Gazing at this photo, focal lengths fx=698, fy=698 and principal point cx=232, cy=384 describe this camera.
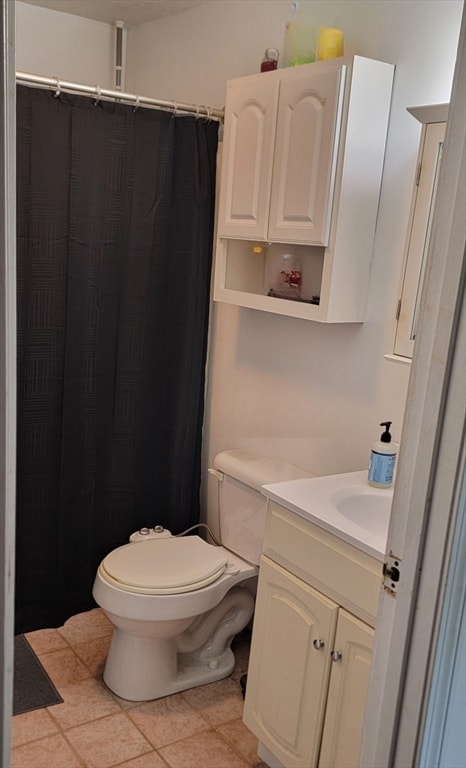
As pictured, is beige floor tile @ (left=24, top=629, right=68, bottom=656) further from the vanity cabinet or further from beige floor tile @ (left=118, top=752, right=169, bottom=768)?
the vanity cabinet

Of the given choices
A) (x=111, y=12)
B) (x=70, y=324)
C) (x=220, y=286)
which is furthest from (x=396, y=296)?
(x=111, y=12)

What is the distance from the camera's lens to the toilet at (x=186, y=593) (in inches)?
85.5

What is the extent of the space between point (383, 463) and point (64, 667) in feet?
4.37

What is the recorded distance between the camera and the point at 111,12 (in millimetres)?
2783

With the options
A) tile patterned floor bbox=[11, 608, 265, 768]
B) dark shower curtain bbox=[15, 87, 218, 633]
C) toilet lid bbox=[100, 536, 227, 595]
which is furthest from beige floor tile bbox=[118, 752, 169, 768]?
dark shower curtain bbox=[15, 87, 218, 633]

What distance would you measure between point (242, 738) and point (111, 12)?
2695 millimetres

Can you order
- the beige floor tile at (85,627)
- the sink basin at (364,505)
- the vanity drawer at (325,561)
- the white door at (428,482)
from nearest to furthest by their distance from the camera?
the white door at (428,482), the vanity drawer at (325,561), the sink basin at (364,505), the beige floor tile at (85,627)

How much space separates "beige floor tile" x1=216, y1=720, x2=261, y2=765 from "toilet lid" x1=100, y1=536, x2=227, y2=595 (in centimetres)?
44

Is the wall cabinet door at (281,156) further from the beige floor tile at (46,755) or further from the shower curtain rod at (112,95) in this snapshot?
the beige floor tile at (46,755)

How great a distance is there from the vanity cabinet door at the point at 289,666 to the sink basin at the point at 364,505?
24 centimetres

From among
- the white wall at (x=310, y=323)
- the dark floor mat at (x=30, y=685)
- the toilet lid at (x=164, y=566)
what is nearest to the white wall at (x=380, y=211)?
the white wall at (x=310, y=323)

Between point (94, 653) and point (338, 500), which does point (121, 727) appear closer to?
point (94, 653)

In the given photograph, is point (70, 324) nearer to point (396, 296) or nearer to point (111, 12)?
point (396, 296)

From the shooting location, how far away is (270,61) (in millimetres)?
2271
